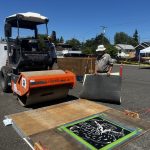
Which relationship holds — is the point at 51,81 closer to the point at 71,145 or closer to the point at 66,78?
the point at 66,78

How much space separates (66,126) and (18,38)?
372 cm

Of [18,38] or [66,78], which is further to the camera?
[18,38]

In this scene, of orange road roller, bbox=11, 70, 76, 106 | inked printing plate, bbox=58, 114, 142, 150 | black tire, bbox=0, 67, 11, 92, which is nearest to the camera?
inked printing plate, bbox=58, 114, 142, 150

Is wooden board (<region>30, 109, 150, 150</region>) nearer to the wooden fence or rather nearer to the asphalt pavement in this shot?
the asphalt pavement

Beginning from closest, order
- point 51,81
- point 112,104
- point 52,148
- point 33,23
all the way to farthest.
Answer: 1. point 52,148
2. point 51,81
3. point 112,104
4. point 33,23

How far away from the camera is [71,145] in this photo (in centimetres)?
418

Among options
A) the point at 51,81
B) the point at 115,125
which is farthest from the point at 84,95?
the point at 115,125

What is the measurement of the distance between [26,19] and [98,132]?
15.1 feet

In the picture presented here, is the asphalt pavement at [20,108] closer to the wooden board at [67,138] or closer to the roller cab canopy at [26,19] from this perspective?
the wooden board at [67,138]

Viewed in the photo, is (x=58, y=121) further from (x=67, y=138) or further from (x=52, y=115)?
(x=67, y=138)

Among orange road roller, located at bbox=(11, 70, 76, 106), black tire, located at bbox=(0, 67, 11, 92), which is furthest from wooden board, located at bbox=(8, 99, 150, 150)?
black tire, located at bbox=(0, 67, 11, 92)

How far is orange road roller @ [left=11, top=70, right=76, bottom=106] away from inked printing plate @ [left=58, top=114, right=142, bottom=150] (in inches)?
60.5

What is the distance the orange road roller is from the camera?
6025mm

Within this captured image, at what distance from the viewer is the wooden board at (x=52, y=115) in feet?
16.5
